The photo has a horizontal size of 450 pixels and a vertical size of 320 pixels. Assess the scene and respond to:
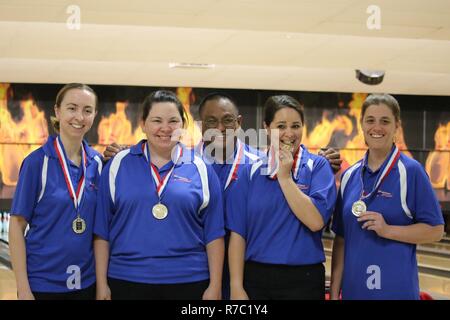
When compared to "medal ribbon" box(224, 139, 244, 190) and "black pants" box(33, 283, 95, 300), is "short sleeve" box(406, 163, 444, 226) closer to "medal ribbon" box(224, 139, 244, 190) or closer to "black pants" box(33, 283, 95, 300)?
"medal ribbon" box(224, 139, 244, 190)

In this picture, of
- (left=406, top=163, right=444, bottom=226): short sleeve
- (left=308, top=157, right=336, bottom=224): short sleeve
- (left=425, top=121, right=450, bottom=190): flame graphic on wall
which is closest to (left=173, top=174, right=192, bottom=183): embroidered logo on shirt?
(left=308, top=157, right=336, bottom=224): short sleeve

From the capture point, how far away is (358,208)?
2.66 m

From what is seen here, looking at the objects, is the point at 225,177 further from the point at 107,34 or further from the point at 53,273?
the point at 107,34

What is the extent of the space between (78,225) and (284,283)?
2.77 ft

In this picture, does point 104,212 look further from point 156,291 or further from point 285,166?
point 285,166

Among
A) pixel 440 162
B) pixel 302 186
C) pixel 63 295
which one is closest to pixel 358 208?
pixel 302 186

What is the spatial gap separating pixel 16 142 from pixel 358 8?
6.77 m

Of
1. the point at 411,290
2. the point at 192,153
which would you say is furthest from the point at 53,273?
the point at 411,290

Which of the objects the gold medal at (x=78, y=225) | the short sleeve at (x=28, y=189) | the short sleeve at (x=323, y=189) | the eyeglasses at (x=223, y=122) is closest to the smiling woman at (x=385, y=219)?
the short sleeve at (x=323, y=189)

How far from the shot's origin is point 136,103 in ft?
36.0

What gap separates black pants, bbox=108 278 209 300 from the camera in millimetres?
2498

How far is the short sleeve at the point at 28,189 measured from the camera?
259cm
